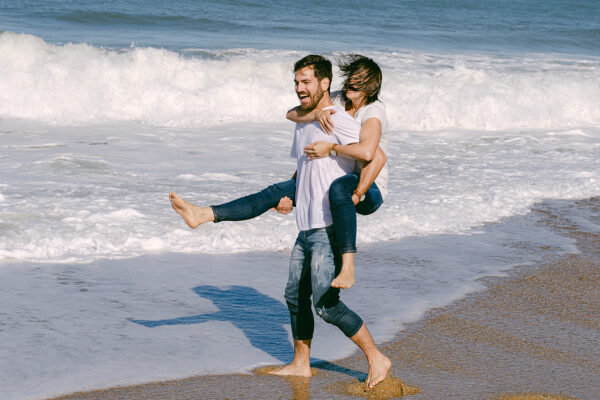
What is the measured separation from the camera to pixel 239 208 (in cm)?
383

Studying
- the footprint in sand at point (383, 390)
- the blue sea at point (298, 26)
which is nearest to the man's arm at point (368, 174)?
the footprint in sand at point (383, 390)

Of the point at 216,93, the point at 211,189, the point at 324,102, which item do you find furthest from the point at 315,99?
the point at 216,93

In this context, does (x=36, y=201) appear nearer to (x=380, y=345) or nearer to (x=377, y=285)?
(x=377, y=285)

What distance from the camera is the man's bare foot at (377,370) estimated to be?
3809mm

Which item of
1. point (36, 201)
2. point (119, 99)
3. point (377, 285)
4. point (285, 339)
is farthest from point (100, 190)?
point (119, 99)

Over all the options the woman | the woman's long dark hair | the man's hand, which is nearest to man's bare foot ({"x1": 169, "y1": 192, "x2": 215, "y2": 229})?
the woman

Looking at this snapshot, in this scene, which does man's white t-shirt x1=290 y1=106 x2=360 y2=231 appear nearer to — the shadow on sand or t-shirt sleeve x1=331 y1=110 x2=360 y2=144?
t-shirt sleeve x1=331 y1=110 x2=360 y2=144

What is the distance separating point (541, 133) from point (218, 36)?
45.5 feet

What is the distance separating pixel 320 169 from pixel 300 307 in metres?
0.72

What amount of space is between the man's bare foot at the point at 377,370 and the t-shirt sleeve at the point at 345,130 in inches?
41.4

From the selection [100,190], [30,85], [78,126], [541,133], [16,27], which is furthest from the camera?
[16,27]

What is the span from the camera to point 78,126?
13.1 meters

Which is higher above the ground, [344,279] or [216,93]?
[216,93]

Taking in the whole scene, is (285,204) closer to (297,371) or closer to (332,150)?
(332,150)
